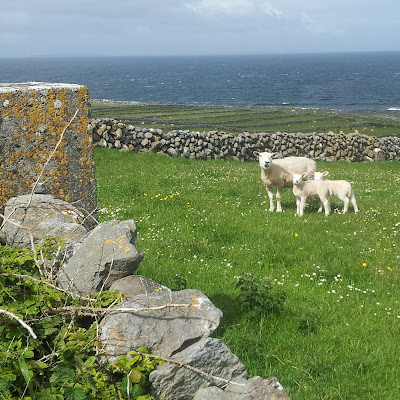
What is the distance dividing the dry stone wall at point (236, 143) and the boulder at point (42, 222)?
12436 mm

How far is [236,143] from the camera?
2780cm

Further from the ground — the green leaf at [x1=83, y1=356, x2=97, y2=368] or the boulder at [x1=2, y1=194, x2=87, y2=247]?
the boulder at [x1=2, y1=194, x2=87, y2=247]

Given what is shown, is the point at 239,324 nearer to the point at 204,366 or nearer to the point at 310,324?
the point at 310,324

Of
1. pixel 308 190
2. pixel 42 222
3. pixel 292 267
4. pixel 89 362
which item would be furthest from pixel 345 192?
pixel 89 362

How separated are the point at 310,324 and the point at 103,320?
2.93 m

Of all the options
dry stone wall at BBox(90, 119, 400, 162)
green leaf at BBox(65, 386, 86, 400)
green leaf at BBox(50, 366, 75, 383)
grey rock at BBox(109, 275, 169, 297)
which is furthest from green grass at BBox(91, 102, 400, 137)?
green leaf at BBox(65, 386, 86, 400)

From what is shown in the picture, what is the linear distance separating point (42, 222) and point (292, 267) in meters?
4.24

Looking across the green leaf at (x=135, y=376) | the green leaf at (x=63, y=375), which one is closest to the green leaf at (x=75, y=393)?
the green leaf at (x=63, y=375)

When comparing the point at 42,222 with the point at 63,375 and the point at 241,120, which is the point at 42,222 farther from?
the point at 241,120

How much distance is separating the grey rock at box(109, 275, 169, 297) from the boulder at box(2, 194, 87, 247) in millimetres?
919

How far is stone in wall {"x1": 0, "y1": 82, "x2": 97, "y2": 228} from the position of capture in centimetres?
663

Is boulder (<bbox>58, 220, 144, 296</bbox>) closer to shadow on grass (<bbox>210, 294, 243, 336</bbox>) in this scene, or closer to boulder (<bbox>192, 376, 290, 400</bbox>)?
shadow on grass (<bbox>210, 294, 243, 336</bbox>)

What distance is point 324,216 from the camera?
12945mm

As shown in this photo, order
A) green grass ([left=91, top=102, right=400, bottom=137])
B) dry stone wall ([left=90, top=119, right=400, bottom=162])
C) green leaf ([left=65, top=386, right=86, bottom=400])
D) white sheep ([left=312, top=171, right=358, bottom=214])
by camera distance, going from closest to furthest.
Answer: green leaf ([left=65, top=386, right=86, bottom=400]) → white sheep ([left=312, top=171, right=358, bottom=214]) → dry stone wall ([left=90, top=119, right=400, bottom=162]) → green grass ([left=91, top=102, right=400, bottom=137])
